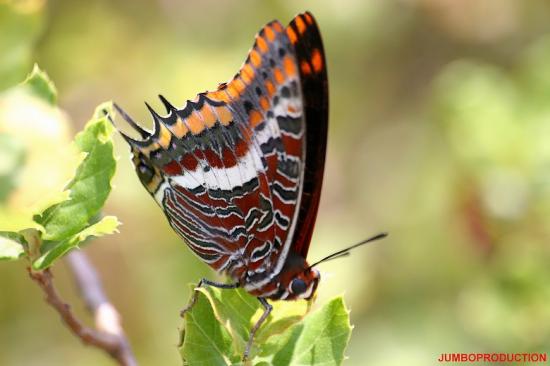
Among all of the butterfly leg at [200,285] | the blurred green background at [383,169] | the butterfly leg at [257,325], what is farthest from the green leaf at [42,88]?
the blurred green background at [383,169]

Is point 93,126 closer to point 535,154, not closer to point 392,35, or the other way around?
point 535,154

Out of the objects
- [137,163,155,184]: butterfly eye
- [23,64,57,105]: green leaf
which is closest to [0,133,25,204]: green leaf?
[23,64,57,105]: green leaf

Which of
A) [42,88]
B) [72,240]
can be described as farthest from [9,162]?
[42,88]

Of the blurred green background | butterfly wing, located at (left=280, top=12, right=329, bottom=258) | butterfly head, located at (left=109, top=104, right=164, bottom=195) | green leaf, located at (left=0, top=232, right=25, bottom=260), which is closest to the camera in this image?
green leaf, located at (left=0, top=232, right=25, bottom=260)

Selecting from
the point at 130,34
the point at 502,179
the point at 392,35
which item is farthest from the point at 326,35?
the point at 502,179

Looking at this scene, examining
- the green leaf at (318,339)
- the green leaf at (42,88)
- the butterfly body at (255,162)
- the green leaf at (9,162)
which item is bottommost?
the green leaf at (318,339)

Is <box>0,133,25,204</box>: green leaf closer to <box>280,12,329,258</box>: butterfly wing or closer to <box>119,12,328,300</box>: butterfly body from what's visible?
<box>119,12,328,300</box>: butterfly body

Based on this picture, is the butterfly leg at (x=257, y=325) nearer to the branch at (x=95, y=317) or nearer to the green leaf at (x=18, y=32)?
the branch at (x=95, y=317)
